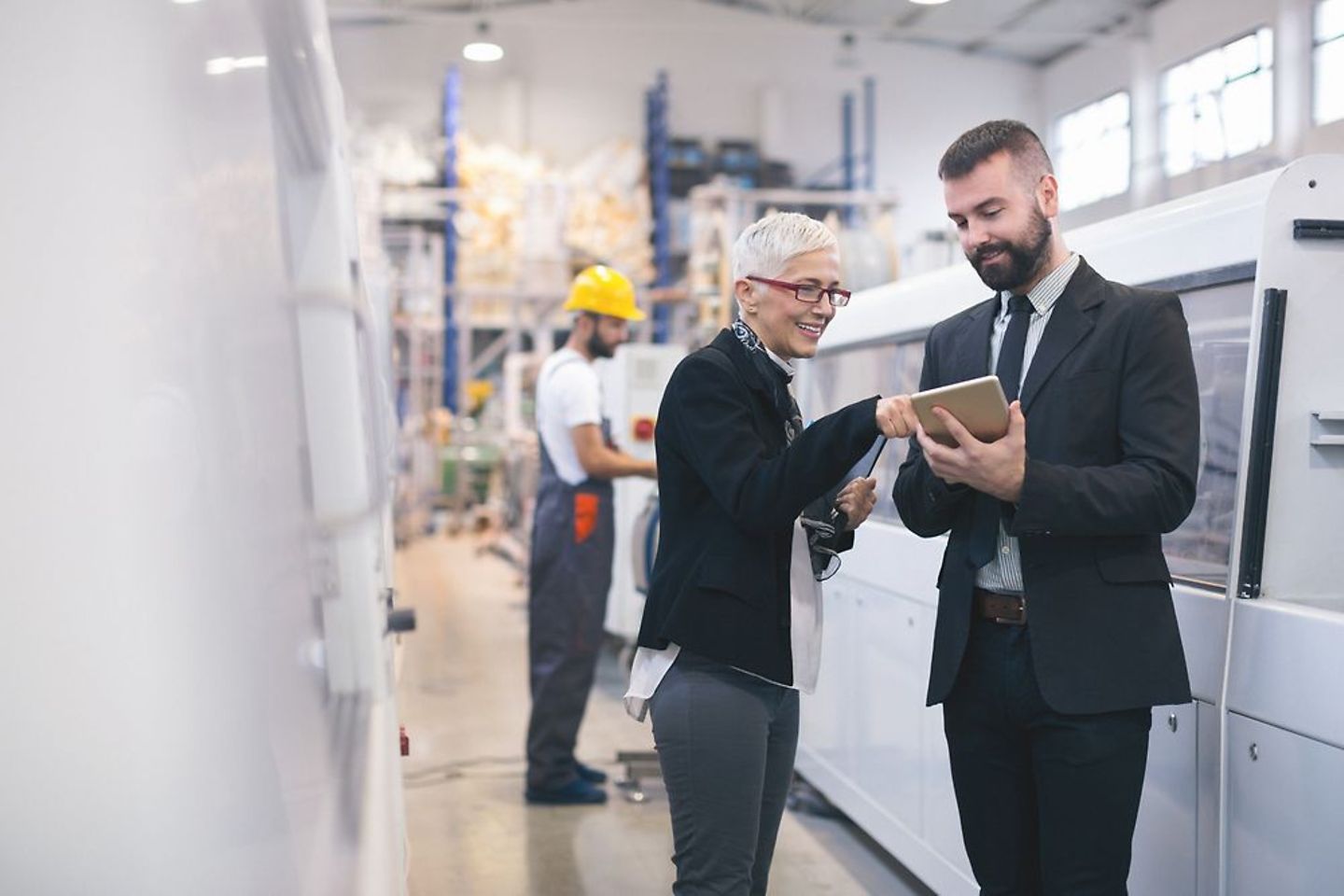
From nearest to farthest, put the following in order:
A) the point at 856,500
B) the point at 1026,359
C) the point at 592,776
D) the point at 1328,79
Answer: the point at 1026,359 < the point at 856,500 < the point at 592,776 < the point at 1328,79

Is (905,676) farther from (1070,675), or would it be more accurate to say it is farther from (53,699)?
(53,699)

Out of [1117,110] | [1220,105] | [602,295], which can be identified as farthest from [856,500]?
[1117,110]

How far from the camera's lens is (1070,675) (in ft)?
6.21

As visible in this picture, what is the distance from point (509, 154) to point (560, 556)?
16071 mm

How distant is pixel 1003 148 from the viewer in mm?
1939

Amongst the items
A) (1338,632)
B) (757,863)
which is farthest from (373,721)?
(1338,632)

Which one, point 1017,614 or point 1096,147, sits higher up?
point 1096,147

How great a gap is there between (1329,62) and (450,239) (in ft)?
35.4

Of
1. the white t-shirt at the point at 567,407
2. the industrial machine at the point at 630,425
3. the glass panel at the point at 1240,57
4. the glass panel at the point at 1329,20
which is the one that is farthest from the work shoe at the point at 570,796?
the glass panel at the point at 1240,57

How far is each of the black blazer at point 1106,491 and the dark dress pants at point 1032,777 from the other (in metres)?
0.07

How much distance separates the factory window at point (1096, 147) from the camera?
1414 centimetres

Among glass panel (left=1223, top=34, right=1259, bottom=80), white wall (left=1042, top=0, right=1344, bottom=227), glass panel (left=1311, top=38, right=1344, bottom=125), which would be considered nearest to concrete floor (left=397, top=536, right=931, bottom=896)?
white wall (left=1042, top=0, right=1344, bottom=227)

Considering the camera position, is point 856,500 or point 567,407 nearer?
point 856,500

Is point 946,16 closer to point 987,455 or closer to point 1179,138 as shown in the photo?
point 1179,138
